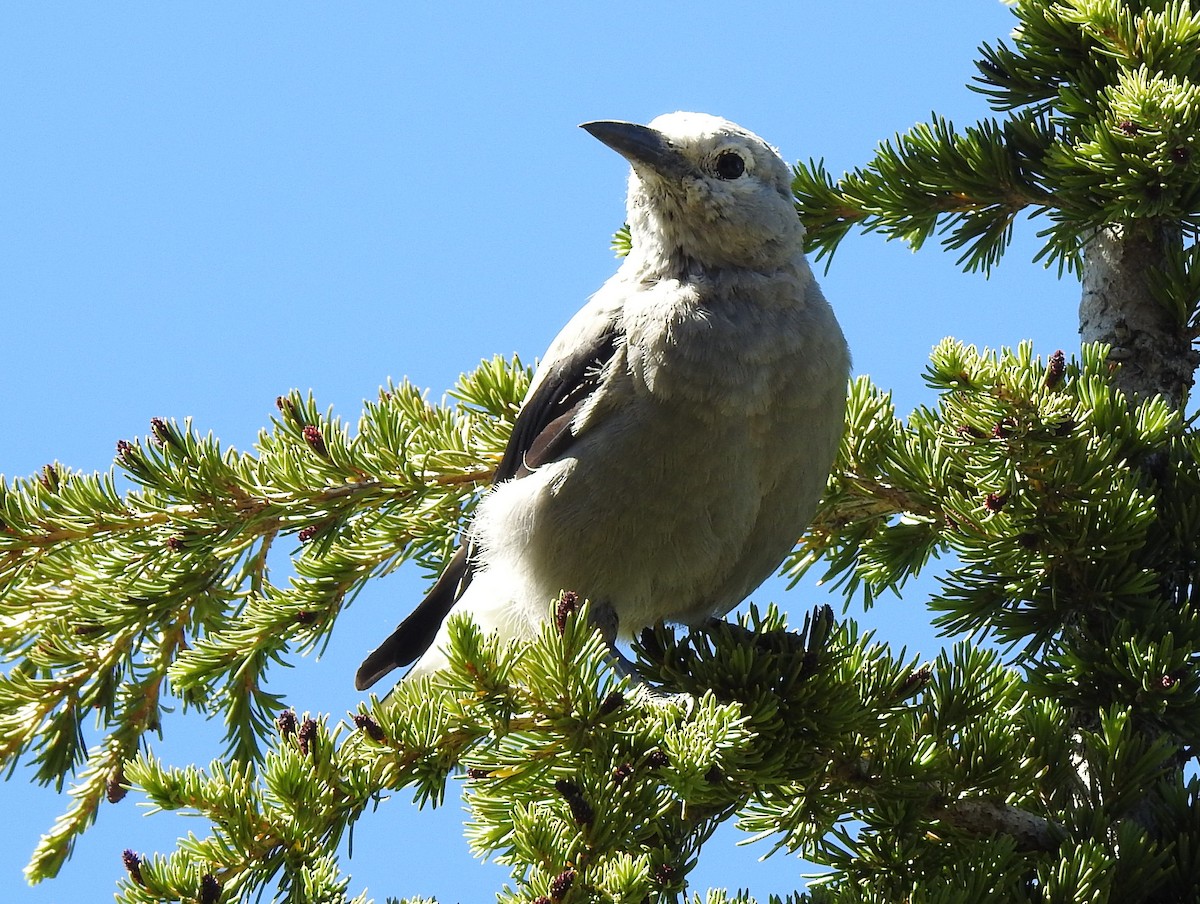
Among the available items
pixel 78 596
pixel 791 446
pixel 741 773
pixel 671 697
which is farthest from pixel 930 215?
pixel 78 596

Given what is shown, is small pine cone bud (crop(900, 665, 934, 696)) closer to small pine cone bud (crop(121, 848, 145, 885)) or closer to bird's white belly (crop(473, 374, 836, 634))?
bird's white belly (crop(473, 374, 836, 634))

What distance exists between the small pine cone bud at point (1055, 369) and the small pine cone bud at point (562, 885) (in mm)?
1398

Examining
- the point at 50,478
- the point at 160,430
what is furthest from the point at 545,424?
the point at 50,478

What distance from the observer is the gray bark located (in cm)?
321

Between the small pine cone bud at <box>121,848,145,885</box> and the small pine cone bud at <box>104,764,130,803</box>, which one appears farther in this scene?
the small pine cone bud at <box>104,764,130,803</box>

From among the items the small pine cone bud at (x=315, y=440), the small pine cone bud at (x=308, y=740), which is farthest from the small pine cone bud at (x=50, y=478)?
the small pine cone bud at (x=308, y=740)

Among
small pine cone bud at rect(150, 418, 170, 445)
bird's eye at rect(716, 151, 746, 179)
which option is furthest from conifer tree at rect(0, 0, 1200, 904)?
bird's eye at rect(716, 151, 746, 179)

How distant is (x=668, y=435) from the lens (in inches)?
129

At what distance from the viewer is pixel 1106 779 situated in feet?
7.95

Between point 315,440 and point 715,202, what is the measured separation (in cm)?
142

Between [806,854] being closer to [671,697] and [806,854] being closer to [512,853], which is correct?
[671,697]

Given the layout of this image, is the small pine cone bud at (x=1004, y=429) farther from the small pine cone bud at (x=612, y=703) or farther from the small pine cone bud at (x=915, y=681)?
the small pine cone bud at (x=612, y=703)

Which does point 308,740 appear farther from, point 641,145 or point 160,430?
point 641,145

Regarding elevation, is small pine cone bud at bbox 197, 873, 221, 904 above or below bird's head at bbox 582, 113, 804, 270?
below
